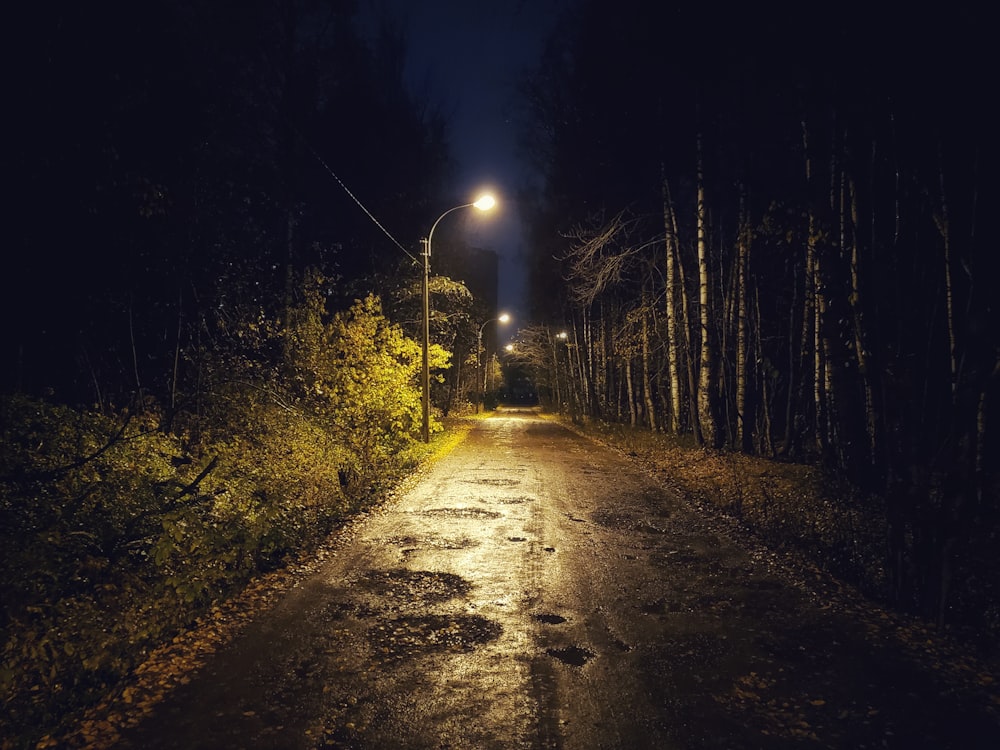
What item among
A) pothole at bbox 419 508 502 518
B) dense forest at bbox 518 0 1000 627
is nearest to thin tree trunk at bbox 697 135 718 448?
dense forest at bbox 518 0 1000 627

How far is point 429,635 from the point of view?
4652 mm

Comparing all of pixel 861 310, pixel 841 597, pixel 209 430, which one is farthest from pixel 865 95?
pixel 209 430

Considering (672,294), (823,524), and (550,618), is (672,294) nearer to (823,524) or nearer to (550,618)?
(823,524)

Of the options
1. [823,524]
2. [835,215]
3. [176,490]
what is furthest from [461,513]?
[835,215]

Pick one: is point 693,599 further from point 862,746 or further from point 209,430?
point 209,430

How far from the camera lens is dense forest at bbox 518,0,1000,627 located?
501 cm

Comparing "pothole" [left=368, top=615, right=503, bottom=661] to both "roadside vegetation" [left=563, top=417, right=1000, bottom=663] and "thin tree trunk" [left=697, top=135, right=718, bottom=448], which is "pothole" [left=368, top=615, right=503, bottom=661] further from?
"thin tree trunk" [left=697, top=135, right=718, bottom=448]

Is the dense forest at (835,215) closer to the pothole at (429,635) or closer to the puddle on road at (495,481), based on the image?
the pothole at (429,635)

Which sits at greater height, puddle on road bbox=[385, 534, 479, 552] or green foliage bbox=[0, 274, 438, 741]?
green foliage bbox=[0, 274, 438, 741]

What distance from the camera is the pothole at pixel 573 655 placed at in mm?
4211

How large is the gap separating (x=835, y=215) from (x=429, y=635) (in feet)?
18.9

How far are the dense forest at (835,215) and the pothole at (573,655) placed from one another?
3.03 metres

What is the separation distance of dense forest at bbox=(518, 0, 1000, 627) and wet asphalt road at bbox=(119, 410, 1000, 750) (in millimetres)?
1399

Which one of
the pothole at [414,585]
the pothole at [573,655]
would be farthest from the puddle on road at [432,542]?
the pothole at [573,655]
